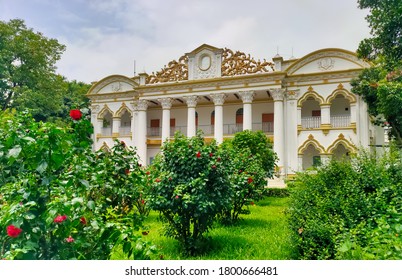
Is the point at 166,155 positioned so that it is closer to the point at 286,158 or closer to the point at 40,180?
the point at 40,180

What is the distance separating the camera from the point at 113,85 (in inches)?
638

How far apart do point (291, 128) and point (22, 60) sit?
1113 cm

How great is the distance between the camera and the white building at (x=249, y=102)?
41.4 feet

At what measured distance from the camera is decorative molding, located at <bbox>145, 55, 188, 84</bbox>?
48.5ft

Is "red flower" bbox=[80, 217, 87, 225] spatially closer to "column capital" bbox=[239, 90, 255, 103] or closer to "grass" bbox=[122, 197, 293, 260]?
"grass" bbox=[122, 197, 293, 260]

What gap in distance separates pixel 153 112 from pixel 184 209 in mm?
14130

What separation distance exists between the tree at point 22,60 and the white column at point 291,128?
1032 centimetres

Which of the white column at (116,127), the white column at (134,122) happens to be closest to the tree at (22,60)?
the white column at (134,122)

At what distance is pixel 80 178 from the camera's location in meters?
2.00

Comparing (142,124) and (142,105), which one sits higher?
(142,105)

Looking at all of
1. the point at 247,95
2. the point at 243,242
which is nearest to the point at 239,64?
the point at 247,95

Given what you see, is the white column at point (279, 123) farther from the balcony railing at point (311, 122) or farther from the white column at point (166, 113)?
the white column at point (166, 113)

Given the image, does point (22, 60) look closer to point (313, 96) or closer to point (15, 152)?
point (15, 152)
